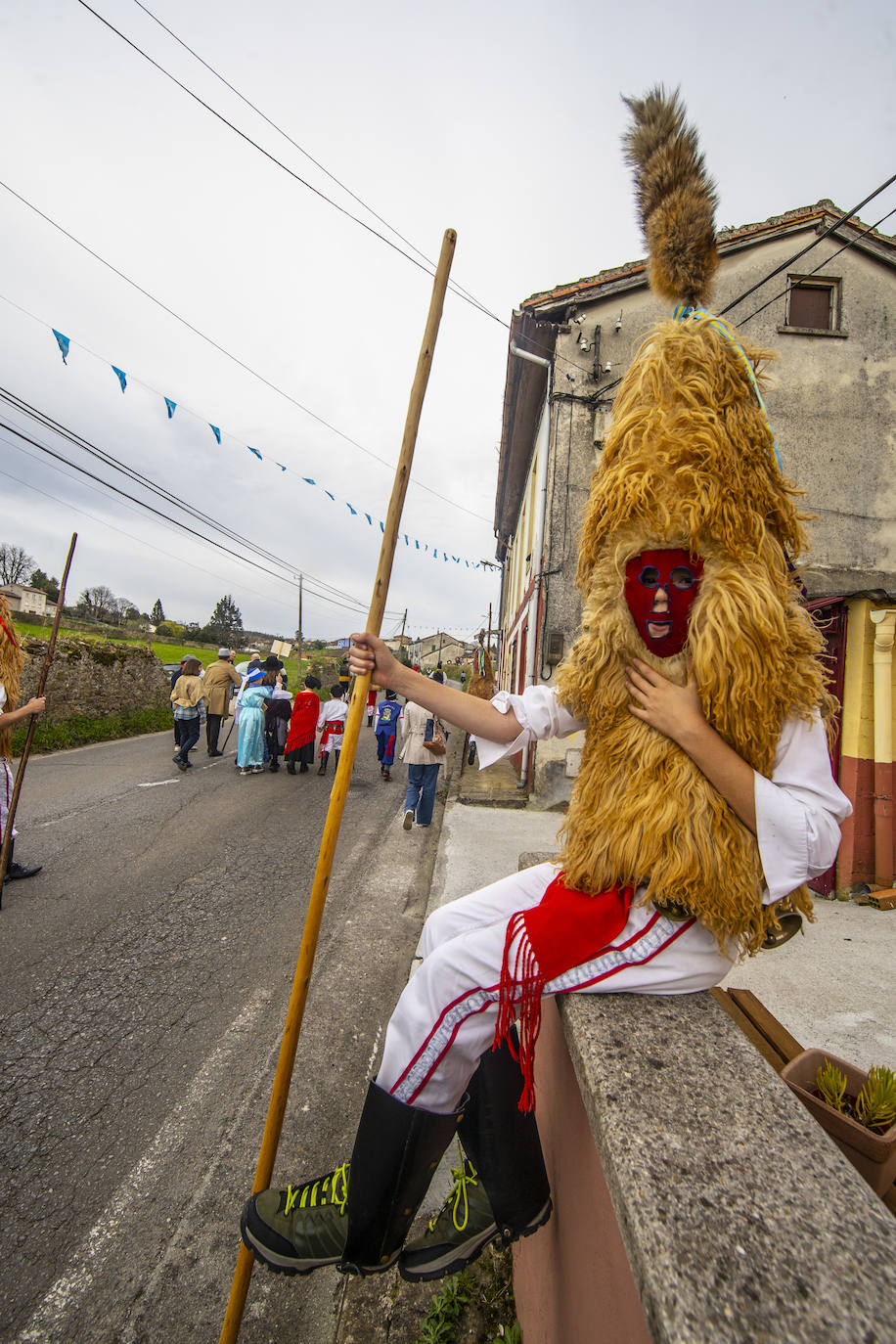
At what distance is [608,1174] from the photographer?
88cm

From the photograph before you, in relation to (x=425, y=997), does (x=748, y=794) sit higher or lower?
higher

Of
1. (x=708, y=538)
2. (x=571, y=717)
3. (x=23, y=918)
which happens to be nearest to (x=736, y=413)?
(x=708, y=538)

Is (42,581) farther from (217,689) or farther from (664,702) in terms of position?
(664,702)

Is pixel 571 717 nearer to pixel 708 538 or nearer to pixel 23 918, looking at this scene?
pixel 708 538

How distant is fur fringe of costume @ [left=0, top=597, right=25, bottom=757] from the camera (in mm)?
3953

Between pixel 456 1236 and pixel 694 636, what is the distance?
4.84 feet

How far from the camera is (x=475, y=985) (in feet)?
4.39

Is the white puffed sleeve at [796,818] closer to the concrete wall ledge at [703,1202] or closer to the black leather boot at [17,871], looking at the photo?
the concrete wall ledge at [703,1202]

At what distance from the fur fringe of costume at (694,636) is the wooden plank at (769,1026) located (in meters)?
0.68

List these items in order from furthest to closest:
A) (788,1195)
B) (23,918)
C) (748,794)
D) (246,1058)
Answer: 1. (23,918)
2. (246,1058)
3. (748,794)
4. (788,1195)

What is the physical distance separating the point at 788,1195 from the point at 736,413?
1.44 meters

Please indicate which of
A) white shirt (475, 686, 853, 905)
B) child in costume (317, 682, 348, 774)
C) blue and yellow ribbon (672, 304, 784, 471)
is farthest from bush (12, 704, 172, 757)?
white shirt (475, 686, 853, 905)

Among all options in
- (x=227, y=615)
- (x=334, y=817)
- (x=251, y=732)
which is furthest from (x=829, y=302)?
(x=227, y=615)

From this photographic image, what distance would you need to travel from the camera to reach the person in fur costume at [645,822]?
4.26 ft
